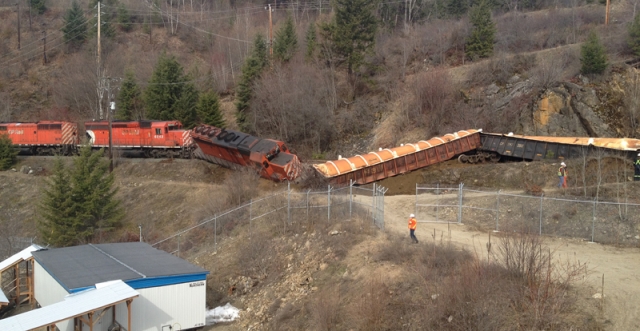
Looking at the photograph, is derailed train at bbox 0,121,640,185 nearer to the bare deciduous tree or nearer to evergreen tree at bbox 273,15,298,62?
the bare deciduous tree

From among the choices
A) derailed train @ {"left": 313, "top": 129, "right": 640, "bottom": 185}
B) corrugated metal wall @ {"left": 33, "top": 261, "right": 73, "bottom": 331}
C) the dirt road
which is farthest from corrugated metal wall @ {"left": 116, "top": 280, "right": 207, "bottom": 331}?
derailed train @ {"left": 313, "top": 129, "right": 640, "bottom": 185}

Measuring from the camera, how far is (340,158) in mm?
30938

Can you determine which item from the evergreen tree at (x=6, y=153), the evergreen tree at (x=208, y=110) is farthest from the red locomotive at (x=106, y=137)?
the evergreen tree at (x=208, y=110)

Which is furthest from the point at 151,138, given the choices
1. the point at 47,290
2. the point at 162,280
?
the point at 162,280

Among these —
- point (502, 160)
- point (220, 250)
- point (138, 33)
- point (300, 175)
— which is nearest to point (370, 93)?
point (502, 160)

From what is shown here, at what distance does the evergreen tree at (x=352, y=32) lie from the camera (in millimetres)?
48719

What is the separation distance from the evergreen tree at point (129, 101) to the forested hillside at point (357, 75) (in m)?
0.13

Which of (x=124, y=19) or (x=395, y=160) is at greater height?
(x=124, y=19)

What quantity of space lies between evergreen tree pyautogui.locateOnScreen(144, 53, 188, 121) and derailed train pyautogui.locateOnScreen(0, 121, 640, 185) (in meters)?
6.66

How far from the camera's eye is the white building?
15.5 meters

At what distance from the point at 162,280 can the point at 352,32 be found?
36.1 metres

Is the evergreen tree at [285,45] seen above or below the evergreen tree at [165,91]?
above

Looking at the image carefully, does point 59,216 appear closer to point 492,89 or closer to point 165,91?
point 165,91

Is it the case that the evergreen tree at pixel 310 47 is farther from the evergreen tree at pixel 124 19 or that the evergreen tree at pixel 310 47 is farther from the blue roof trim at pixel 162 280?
the evergreen tree at pixel 124 19
